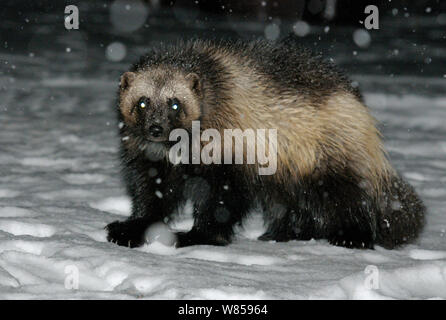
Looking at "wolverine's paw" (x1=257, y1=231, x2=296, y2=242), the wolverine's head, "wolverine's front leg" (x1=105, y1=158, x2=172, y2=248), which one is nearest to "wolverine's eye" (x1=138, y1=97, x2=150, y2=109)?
the wolverine's head

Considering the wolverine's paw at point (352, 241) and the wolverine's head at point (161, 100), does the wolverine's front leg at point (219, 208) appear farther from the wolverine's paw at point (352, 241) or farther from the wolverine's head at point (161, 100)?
the wolverine's paw at point (352, 241)

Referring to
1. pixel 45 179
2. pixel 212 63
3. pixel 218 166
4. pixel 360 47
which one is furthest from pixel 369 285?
pixel 360 47

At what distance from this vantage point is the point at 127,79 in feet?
11.2

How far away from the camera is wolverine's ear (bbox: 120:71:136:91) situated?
3.39 metres

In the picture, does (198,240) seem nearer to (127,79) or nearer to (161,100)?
(161,100)

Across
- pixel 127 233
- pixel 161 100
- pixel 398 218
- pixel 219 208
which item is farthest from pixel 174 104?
pixel 398 218

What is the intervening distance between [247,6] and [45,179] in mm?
11613

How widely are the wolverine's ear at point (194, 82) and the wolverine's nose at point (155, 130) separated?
0.85 ft

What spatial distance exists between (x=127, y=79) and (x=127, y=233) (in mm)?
736

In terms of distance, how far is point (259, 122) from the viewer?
350 centimetres

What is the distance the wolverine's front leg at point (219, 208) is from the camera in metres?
3.46

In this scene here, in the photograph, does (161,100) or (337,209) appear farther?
(337,209)

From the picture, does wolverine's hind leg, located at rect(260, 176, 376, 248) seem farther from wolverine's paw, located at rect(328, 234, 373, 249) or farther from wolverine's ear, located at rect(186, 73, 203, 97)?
wolverine's ear, located at rect(186, 73, 203, 97)

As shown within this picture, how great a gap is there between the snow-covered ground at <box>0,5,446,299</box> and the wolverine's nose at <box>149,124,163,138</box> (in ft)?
1.76
